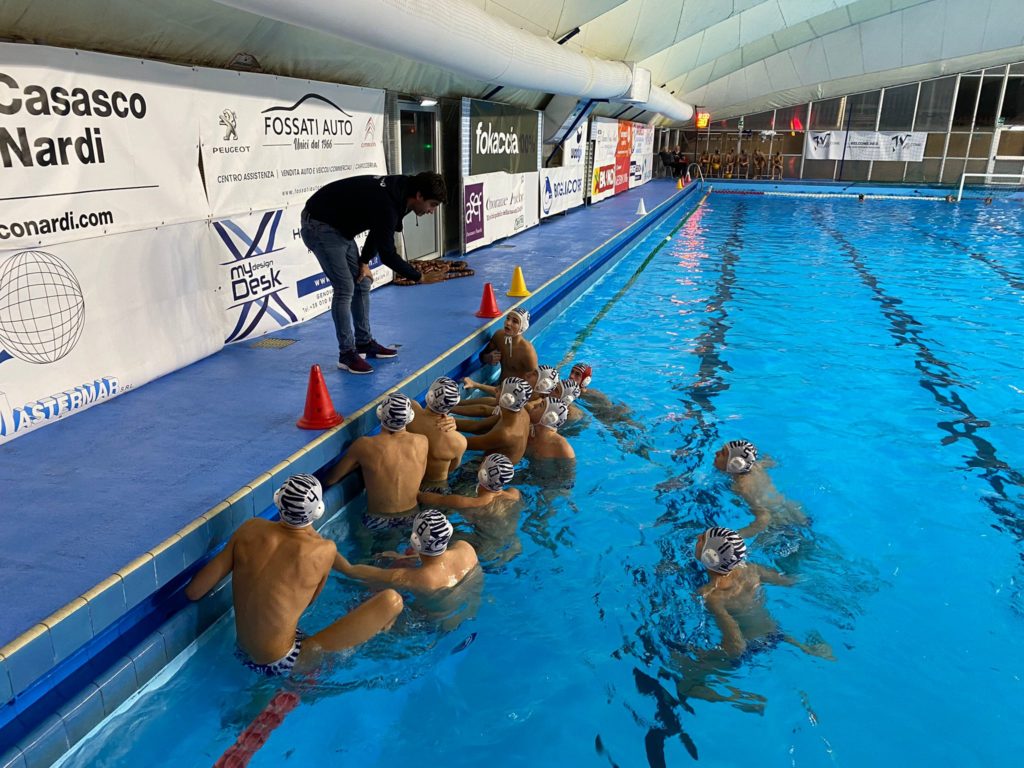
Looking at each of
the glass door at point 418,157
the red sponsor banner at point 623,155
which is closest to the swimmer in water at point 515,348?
the glass door at point 418,157

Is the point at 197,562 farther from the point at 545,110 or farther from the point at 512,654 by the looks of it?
the point at 545,110

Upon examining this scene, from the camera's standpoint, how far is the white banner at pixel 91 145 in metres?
3.58

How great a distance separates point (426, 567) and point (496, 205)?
8492 millimetres

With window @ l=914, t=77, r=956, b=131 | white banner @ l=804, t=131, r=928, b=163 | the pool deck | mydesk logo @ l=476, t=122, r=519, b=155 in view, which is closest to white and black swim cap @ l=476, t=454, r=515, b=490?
the pool deck

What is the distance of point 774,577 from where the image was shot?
3.50 meters

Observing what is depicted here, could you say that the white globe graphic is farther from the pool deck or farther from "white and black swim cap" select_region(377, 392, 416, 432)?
"white and black swim cap" select_region(377, 392, 416, 432)

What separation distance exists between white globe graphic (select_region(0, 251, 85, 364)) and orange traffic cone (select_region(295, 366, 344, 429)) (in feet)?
4.46

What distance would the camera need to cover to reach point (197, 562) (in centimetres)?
294

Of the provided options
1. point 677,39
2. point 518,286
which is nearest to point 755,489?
point 518,286

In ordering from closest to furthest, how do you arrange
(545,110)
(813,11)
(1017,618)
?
(1017,618)
(545,110)
(813,11)

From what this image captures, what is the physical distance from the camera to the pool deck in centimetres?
263

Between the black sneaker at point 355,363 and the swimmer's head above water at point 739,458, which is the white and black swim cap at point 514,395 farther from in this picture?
the swimmer's head above water at point 739,458

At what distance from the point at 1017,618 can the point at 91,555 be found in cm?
396

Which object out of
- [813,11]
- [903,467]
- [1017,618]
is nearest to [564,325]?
[903,467]
